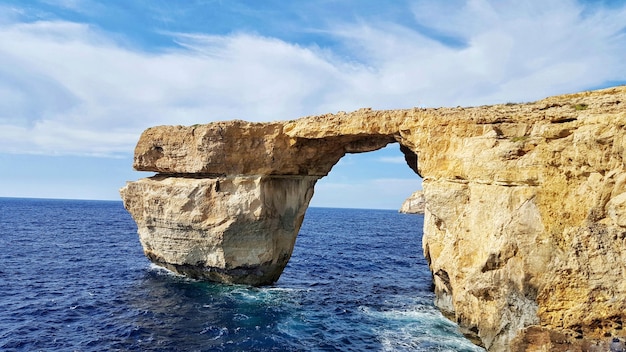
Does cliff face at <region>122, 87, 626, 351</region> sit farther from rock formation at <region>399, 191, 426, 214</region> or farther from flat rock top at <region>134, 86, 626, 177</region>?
rock formation at <region>399, 191, 426, 214</region>

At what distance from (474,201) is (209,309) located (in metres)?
14.0

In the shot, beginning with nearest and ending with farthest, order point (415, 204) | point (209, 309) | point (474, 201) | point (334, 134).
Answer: point (474, 201)
point (209, 309)
point (334, 134)
point (415, 204)

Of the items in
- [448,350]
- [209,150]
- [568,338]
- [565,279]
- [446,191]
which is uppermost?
[209,150]

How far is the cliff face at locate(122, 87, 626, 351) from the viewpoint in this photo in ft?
43.6

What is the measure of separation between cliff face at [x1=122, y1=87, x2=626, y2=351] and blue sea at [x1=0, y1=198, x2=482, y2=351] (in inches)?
78.1

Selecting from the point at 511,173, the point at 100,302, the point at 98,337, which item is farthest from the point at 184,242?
the point at 511,173

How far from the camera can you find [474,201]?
16172 mm

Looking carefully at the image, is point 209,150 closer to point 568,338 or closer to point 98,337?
point 98,337

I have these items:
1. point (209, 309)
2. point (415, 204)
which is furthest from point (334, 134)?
point (415, 204)

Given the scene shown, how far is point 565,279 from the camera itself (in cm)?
1355

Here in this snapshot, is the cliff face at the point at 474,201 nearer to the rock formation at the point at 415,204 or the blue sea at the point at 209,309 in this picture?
the blue sea at the point at 209,309

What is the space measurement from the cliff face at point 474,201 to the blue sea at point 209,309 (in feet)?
6.51

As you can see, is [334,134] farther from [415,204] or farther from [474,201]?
[415,204]

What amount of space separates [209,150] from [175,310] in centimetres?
928
